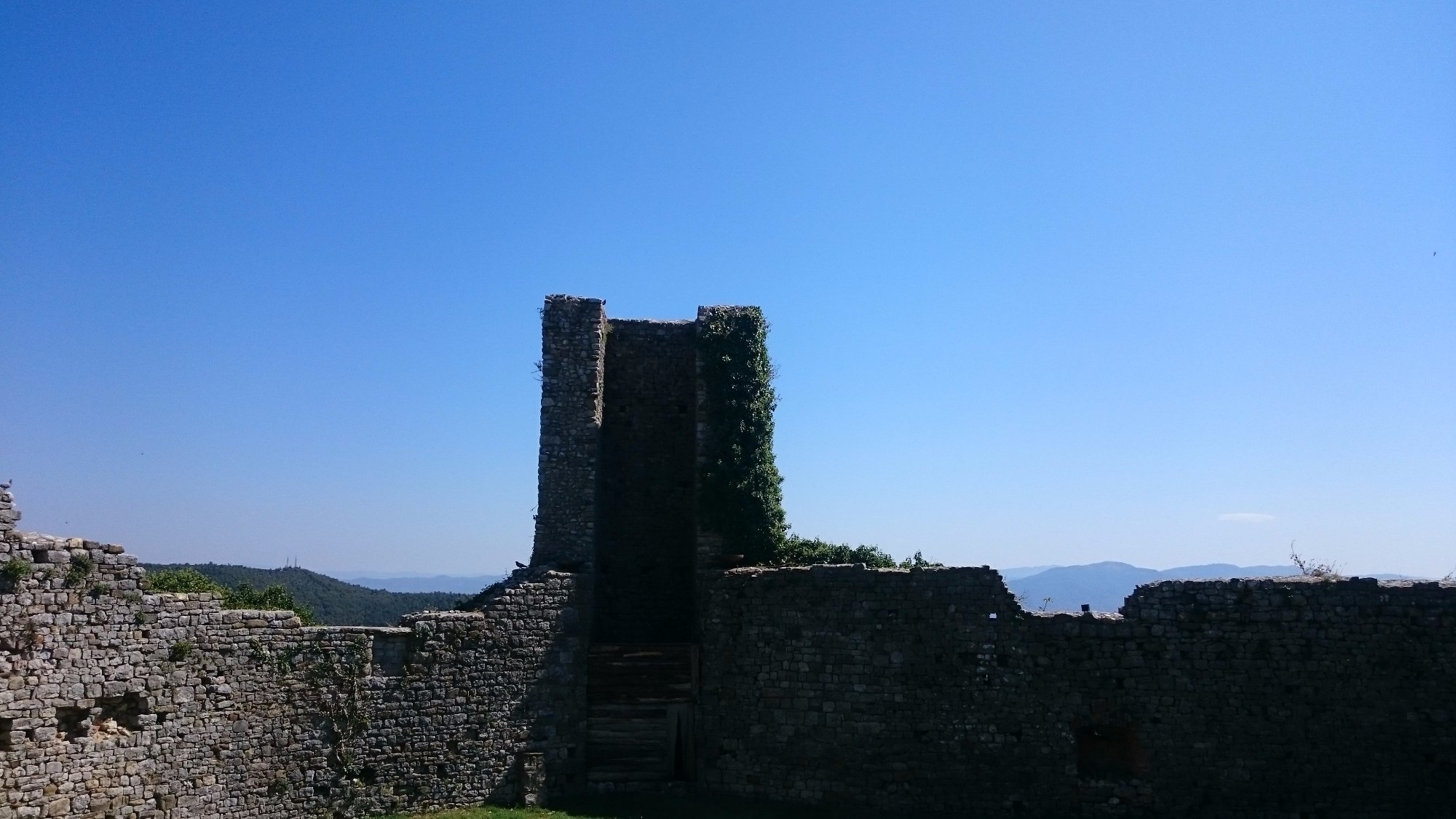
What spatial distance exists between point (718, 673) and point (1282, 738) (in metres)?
10.4

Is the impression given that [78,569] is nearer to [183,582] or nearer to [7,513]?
[7,513]

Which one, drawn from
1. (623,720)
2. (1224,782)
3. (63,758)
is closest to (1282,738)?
(1224,782)

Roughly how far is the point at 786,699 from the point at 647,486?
645 centimetres

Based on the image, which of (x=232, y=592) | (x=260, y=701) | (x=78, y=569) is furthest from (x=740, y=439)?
(x=232, y=592)

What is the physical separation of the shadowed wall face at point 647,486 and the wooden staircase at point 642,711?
1.93m

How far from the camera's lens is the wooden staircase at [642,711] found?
17.7 meters

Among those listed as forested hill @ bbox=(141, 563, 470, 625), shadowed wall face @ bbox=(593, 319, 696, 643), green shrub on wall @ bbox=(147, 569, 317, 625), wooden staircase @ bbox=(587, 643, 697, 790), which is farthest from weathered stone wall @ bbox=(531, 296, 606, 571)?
forested hill @ bbox=(141, 563, 470, 625)

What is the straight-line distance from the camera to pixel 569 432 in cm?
1906

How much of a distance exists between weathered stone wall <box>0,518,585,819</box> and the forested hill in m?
31.5

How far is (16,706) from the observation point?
41.5 ft

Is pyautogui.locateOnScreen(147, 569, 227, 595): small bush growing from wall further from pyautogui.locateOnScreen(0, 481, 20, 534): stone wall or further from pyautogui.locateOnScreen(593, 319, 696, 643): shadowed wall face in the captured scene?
pyautogui.locateOnScreen(593, 319, 696, 643): shadowed wall face

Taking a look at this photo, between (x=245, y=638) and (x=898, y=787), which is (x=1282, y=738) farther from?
(x=245, y=638)

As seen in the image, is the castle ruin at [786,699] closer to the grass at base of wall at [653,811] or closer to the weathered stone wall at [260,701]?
the weathered stone wall at [260,701]

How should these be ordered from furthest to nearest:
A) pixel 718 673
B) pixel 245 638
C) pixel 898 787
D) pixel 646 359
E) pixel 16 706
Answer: pixel 646 359 → pixel 718 673 → pixel 898 787 → pixel 245 638 → pixel 16 706
